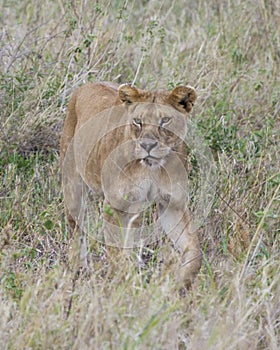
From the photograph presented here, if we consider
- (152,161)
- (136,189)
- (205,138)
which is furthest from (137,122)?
(205,138)

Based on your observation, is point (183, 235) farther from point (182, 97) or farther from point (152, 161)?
point (182, 97)

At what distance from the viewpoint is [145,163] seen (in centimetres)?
495

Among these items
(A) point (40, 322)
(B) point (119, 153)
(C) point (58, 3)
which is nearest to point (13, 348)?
(A) point (40, 322)

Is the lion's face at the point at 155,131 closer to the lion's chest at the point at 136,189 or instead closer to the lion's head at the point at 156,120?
the lion's head at the point at 156,120

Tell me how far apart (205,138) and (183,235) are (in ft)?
4.98

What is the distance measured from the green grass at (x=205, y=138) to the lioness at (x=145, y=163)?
180mm

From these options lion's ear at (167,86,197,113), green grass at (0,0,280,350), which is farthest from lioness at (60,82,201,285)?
green grass at (0,0,280,350)

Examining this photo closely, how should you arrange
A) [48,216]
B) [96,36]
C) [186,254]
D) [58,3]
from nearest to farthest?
1. [186,254]
2. [48,216]
3. [96,36]
4. [58,3]

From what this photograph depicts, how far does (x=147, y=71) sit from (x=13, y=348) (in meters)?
4.05

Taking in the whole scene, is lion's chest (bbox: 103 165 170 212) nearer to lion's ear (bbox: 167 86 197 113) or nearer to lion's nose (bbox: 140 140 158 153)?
lion's nose (bbox: 140 140 158 153)

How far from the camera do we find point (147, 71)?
7.49m

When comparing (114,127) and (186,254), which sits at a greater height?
(114,127)

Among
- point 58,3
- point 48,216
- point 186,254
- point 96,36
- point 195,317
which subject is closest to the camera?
point 195,317

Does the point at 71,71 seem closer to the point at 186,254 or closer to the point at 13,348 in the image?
the point at 186,254
